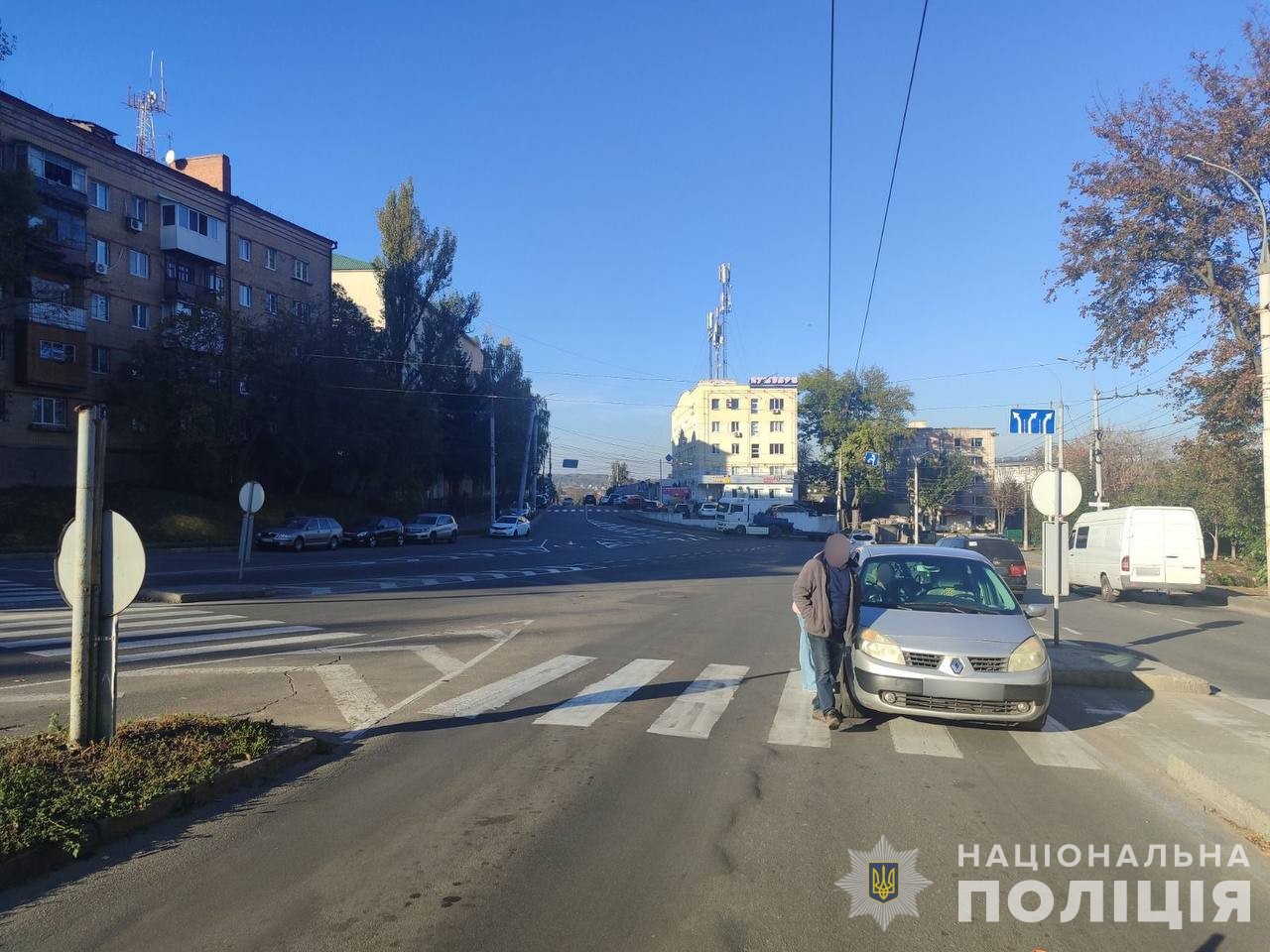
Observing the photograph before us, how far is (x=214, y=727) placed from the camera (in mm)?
Result: 6965

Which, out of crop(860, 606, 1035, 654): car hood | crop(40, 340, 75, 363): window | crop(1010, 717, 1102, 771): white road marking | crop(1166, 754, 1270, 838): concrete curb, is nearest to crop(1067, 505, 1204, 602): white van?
crop(1010, 717, 1102, 771): white road marking

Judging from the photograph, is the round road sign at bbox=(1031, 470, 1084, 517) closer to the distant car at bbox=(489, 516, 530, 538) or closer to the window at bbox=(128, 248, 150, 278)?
the distant car at bbox=(489, 516, 530, 538)

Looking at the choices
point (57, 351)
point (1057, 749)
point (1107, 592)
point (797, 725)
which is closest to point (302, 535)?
point (57, 351)

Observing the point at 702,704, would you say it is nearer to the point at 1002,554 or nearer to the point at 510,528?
the point at 1002,554

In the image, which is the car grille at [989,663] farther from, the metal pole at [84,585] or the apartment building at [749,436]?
the apartment building at [749,436]

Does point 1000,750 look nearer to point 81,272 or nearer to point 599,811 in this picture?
point 599,811

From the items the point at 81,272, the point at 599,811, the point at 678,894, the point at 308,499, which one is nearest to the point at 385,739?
the point at 599,811

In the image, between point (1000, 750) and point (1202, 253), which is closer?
point (1000, 750)

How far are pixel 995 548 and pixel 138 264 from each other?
3930 centimetres

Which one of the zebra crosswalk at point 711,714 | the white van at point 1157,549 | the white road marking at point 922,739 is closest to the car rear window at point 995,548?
the white van at point 1157,549

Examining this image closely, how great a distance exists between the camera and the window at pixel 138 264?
4123cm

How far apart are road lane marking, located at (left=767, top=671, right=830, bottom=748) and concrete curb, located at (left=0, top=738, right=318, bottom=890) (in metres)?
3.87

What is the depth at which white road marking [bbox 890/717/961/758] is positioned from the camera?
7.43 metres

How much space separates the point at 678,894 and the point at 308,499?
1920 inches
